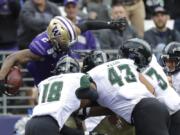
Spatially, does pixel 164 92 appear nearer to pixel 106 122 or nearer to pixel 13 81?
pixel 106 122

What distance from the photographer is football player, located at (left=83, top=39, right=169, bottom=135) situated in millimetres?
7973

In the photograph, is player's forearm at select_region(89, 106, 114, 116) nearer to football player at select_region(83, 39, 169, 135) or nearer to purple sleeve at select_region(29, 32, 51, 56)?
football player at select_region(83, 39, 169, 135)

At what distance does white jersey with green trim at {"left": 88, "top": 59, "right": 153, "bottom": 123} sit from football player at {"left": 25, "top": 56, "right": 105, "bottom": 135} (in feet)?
0.38

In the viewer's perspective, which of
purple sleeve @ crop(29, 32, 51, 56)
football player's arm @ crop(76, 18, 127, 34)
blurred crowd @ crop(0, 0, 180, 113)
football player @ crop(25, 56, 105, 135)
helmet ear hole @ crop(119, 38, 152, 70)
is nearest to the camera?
football player @ crop(25, 56, 105, 135)

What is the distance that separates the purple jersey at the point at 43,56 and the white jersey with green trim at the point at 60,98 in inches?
50.1

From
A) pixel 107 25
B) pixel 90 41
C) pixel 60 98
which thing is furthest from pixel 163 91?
pixel 90 41

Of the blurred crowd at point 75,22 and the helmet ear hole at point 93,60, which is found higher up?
the helmet ear hole at point 93,60

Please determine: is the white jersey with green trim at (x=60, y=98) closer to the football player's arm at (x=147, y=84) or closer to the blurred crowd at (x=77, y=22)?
the football player's arm at (x=147, y=84)

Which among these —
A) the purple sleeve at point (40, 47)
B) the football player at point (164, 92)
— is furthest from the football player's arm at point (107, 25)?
the football player at point (164, 92)

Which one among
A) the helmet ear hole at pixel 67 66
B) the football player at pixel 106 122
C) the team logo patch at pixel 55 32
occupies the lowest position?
the football player at pixel 106 122

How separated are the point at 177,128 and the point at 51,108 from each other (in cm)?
142

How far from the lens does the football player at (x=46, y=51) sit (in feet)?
29.9

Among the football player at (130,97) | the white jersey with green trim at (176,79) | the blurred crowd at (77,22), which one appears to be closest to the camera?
the football player at (130,97)

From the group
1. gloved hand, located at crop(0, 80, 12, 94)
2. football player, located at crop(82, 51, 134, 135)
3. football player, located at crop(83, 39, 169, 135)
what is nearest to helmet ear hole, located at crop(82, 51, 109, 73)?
football player, located at crop(82, 51, 134, 135)
